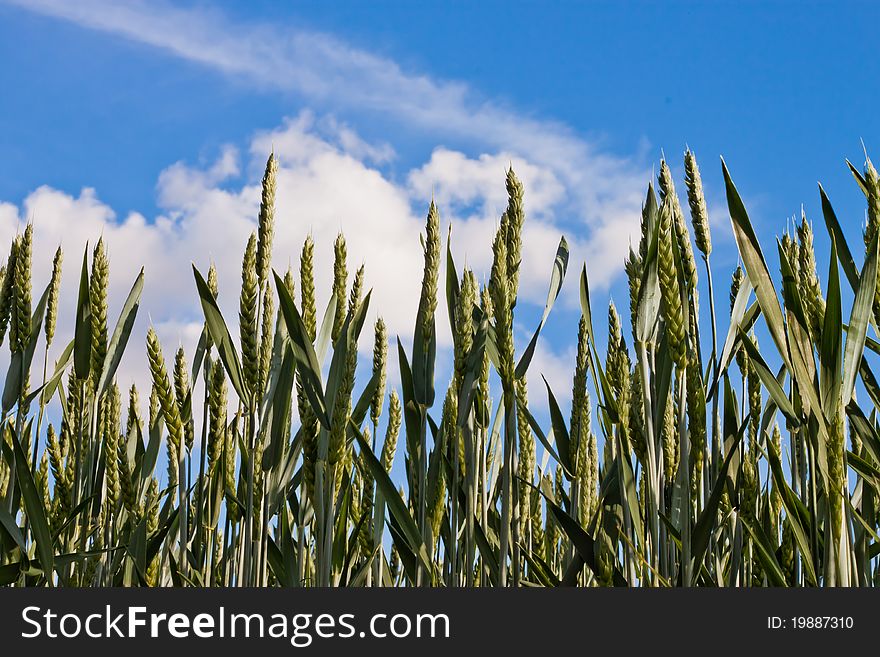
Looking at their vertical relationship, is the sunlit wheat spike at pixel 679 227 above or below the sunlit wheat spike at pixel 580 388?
above

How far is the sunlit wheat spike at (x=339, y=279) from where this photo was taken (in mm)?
2209

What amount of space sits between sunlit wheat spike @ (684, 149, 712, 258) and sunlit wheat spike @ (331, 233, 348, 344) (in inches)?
34.3

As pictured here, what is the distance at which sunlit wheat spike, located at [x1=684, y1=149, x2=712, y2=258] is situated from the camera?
1983 mm

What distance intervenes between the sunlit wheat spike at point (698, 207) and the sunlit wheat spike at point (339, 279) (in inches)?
34.3

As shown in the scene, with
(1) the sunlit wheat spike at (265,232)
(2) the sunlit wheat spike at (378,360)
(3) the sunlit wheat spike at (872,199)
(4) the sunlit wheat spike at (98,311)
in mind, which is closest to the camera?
(3) the sunlit wheat spike at (872,199)

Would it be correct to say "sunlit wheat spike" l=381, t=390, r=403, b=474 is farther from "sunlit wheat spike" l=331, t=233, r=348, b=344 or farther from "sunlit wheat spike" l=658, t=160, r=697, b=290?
"sunlit wheat spike" l=658, t=160, r=697, b=290

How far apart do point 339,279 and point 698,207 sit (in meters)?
0.90

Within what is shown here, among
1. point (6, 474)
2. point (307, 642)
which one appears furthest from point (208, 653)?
point (6, 474)

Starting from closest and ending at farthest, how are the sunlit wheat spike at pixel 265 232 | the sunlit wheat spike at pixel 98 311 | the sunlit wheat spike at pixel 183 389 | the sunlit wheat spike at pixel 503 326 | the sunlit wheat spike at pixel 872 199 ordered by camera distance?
the sunlit wheat spike at pixel 872 199 → the sunlit wheat spike at pixel 503 326 → the sunlit wheat spike at pixel 265 232 → the sunlit wheat spike at pixel 98 311 → the sunlit wheat spike at pixel 183 389

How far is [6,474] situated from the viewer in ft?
8.93

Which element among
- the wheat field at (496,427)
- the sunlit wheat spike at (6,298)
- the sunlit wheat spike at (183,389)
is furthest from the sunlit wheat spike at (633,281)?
the sunlit wheat spike at (6,298)

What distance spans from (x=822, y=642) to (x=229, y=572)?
145cm

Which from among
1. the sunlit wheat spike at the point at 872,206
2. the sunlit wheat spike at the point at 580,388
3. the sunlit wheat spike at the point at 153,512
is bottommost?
the sunlit wheat spike at the point at 153,512

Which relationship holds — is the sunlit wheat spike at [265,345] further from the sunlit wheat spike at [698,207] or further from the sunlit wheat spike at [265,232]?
the sunlit wheat spike at [698,207]
